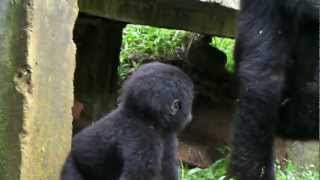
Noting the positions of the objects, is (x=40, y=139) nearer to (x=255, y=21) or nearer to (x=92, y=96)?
(x=255, y=21)

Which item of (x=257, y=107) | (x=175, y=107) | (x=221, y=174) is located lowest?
(x=221, y=174)

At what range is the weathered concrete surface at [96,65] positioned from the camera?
224 inches

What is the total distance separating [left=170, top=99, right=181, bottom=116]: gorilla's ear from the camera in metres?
3.41

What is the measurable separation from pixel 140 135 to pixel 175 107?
19 cm

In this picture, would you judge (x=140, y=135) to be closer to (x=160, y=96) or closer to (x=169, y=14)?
(x=160, y=96)

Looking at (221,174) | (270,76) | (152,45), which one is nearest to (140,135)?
(270,76)

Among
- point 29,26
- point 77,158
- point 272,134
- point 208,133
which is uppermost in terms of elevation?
point 29,26

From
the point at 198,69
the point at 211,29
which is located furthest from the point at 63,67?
the point at 198,69

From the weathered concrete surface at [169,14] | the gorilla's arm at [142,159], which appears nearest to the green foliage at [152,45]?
the weathered concrete surface at [169,14]

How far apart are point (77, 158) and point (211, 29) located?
1761 millimetres

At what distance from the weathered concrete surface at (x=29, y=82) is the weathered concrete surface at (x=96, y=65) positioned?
2.31m

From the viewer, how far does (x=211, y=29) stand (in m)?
5.03

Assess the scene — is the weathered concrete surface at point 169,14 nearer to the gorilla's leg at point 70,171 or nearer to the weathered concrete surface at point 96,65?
the weathered concrete surface at point 96,65

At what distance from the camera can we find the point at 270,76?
9.95 ft
